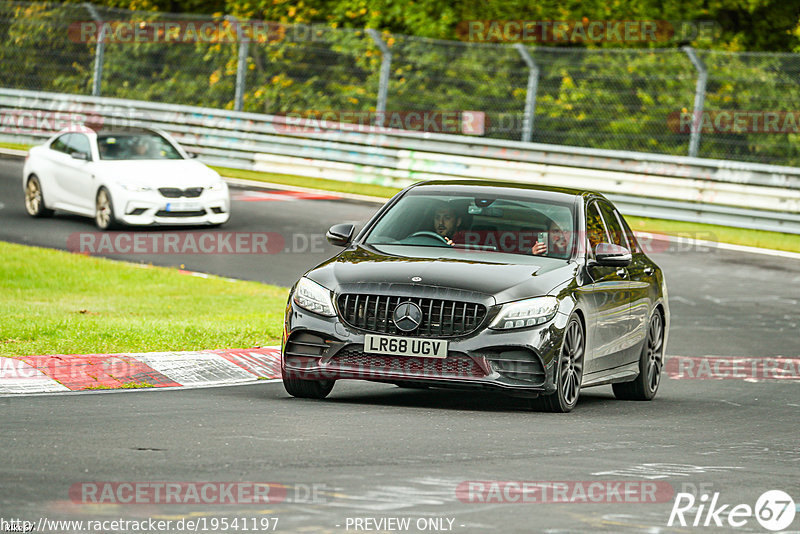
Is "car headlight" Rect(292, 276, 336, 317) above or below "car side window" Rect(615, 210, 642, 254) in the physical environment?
below

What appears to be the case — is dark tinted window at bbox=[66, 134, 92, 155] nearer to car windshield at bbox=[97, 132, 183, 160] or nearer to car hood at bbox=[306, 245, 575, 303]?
car windshield at bbox=[97, 132, 183, 160]

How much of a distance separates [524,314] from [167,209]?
13068 millimetres

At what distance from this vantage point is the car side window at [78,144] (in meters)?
23.3

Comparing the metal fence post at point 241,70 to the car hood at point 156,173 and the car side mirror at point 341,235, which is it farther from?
the car side mirror at point 341,235

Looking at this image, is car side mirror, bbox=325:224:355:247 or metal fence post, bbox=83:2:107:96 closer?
car side mirror, bbox=325:224:355:247

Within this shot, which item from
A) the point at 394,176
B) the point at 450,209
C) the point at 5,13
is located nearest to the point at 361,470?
the point at 450,209

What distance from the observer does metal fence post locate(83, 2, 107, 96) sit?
3209 cm

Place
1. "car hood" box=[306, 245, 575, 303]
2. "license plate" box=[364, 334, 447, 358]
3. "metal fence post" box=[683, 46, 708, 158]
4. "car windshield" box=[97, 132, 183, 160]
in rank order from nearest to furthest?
"license plate" box=[364, 334, 447, 358] → "car hood" box=[306, 245, 575, 303] → "car windshield" box=[97, 132, 183, 160] → "metal fence post" box=[683, 46, 708, 158]

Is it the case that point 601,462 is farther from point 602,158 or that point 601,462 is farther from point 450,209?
point 602,158

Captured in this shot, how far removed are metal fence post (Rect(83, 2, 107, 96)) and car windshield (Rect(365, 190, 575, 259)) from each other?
22149 millimetres

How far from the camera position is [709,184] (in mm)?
25281

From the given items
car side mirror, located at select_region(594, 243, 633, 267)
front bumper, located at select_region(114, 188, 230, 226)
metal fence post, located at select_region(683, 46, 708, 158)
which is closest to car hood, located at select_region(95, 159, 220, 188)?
front bumper, located at select_region(114, 188, 230, 226)

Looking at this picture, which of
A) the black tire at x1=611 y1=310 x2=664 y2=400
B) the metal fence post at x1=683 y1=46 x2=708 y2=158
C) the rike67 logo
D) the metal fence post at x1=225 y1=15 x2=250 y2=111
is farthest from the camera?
the metal fence post at x1=225 y1=15 x2=250 y2=111

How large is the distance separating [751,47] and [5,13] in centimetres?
1705
